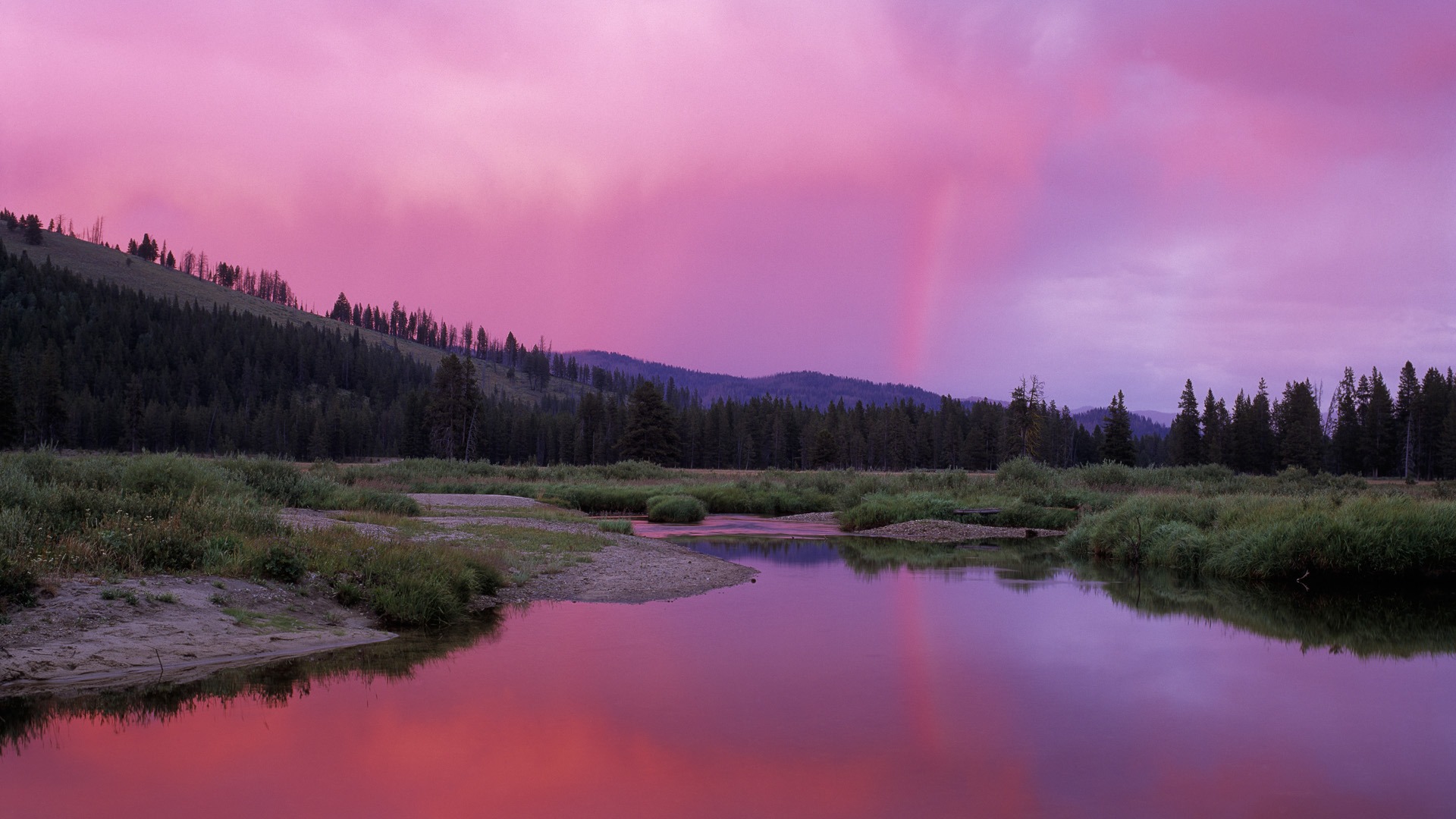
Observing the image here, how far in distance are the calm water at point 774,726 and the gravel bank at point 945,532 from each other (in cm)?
1737

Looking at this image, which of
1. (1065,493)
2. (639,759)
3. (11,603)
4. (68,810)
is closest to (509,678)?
→ (639,759)

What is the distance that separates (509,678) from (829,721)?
4061 mm

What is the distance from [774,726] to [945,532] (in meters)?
25.5

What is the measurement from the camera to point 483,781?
7.80 metres

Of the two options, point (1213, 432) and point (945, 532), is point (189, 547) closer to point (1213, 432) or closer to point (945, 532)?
point (945, 532)

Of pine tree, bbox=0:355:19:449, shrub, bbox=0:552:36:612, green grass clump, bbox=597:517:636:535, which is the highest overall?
pine tree, bbox=0:355:19:449

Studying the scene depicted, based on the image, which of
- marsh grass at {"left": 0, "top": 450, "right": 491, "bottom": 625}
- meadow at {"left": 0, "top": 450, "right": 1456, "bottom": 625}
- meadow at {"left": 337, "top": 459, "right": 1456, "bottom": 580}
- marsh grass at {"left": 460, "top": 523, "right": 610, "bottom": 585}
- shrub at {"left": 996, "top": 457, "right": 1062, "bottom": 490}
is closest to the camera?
marsh grass at {"left": 0, "top": 450, "right": 491, "bottom": 625}

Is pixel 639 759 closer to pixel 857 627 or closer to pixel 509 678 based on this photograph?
pixel 509 678

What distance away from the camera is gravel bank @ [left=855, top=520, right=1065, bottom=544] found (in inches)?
1297

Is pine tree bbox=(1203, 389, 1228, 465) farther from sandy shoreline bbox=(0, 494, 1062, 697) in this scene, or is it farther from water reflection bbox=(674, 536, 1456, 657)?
sandy shoreline bbox=(0, 494, 1062, 697)

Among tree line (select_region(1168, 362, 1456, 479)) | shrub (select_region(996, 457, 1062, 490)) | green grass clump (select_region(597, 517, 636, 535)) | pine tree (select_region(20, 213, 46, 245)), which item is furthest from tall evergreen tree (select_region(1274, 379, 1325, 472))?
pine tree (select_region(20, 213, 46, 245))

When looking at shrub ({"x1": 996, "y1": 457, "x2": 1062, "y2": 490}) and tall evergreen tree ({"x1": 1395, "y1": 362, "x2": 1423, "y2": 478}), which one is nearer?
shrub ({"x1": 996, "y1": 457, "x2": 1062, "y2": 490})

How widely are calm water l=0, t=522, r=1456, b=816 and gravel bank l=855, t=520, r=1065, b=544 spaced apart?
A: 17375mm

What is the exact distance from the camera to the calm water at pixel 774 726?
24.4ft
